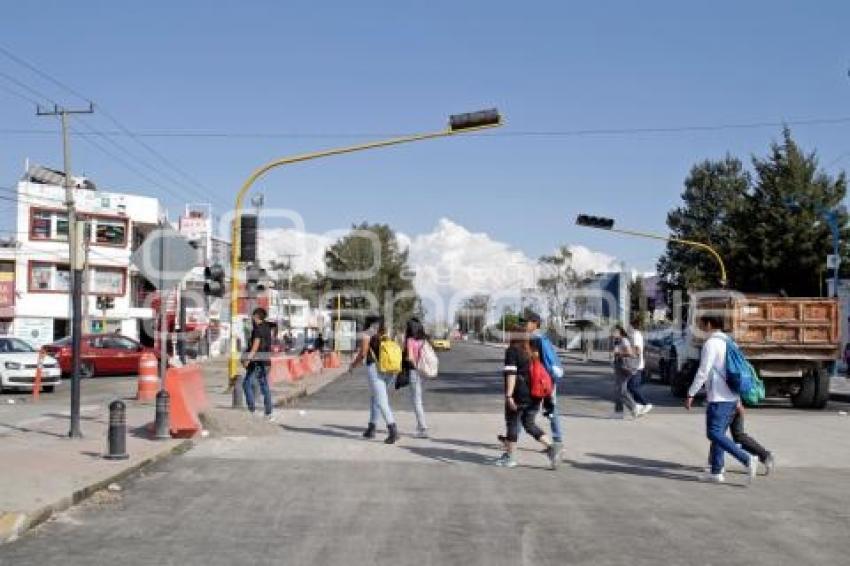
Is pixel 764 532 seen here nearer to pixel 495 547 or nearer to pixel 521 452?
pixel 495 547

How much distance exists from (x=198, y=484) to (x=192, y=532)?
2440 mm

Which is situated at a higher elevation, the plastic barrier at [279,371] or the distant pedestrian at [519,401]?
the distant pedestrian at [519,401]

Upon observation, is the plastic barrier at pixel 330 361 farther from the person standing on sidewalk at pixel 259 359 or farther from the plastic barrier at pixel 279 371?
the person standing on sidewalk at pixel 259 359

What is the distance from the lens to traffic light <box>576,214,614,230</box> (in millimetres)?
33219

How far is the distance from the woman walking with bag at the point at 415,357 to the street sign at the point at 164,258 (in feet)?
10.6

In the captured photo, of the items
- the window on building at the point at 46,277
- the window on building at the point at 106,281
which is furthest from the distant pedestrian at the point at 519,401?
the window on building at the point at 106,281

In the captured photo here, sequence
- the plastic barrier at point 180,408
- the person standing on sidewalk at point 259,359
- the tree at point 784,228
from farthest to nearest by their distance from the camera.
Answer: the tree at point 784,228
the person standing on sidewalk at point 259,359
the plastic barrier at point 180,408

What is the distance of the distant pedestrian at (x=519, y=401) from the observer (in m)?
11.3

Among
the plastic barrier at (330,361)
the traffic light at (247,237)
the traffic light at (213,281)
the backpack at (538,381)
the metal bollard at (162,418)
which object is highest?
the traffic light at (247,237)

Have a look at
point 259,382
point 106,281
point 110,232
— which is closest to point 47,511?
point 259,382

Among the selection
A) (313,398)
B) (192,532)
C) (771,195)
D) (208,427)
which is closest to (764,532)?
(192,532)

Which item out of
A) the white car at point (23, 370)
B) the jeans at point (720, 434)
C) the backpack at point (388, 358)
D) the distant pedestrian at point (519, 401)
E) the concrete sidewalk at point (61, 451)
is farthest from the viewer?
the white car at point (23, 370)

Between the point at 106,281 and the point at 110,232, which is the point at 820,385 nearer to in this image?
the point at 110,232

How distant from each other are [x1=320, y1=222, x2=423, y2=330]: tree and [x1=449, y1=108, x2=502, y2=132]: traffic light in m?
52.3
